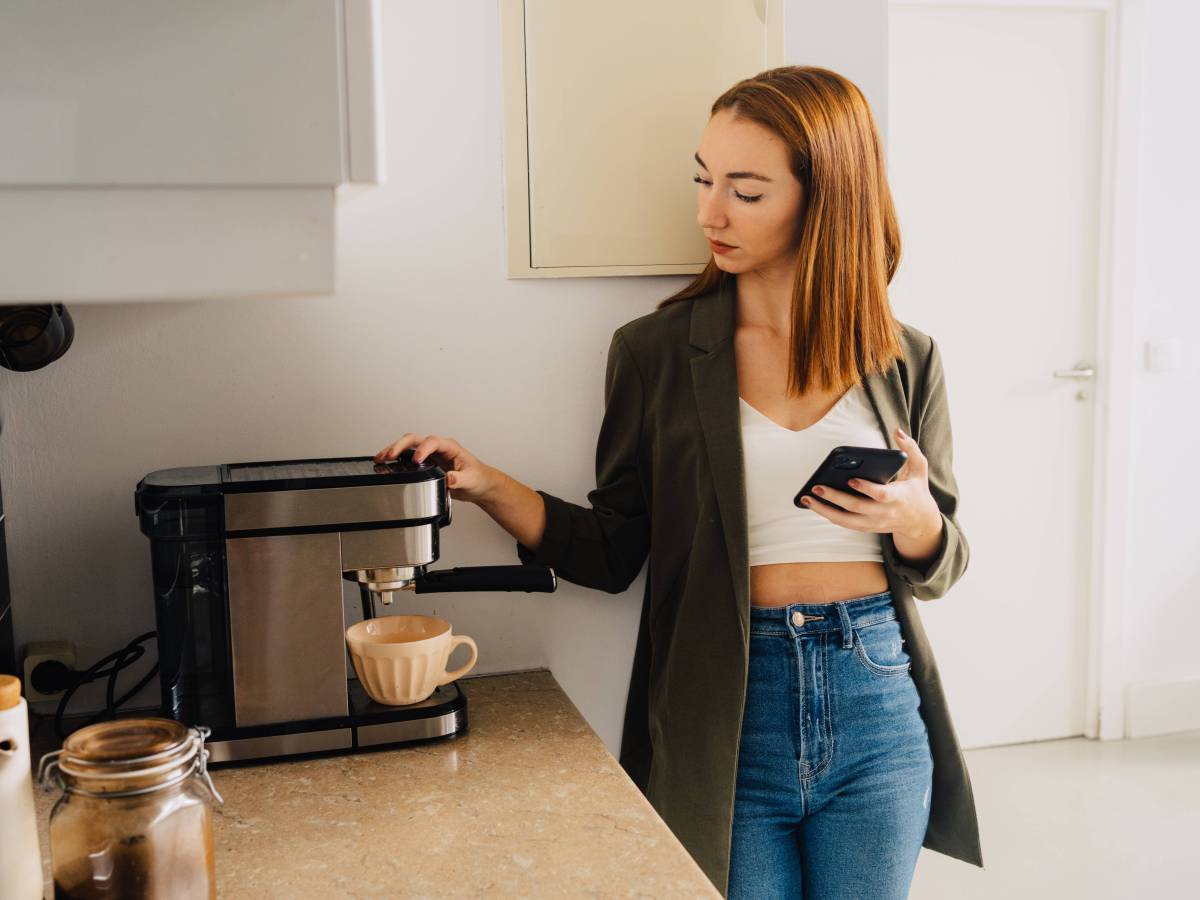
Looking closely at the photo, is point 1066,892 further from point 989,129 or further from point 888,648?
point 989,129

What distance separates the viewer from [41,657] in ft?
4.27

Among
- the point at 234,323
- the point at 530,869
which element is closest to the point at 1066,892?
the point at 530,869

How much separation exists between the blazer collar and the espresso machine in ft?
1.27

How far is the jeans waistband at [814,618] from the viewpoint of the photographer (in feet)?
4.41

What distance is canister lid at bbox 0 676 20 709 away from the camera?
71 centimetres

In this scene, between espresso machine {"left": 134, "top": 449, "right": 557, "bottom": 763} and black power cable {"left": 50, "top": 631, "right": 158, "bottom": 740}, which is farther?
black power cable {"left": 50, "top": 631, "right": 158, "bottom": 740}

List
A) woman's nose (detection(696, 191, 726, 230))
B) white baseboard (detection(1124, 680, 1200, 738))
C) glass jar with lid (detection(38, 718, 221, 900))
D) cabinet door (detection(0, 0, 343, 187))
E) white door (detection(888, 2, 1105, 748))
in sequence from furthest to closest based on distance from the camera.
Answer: white baseboard (detection(1124, 680, 1200, 738)), white door (detection(888, 2, 1105, 748)), woman's nose (detection(696, 191, 726, 230)), glass jar with lid (detection(38, 718, 221, 900)), cabinet door (detection(0, 0, 343, 187))

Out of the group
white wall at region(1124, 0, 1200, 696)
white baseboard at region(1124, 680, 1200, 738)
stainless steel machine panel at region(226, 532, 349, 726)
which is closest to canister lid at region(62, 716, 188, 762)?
stainless steel machine panel at region(226, 532, 349, 726)

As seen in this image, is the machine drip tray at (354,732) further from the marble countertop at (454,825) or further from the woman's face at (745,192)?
the woman's face at (745,192)

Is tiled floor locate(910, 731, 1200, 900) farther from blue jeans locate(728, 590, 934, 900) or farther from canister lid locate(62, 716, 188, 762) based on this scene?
canister lid locate(62, 716, 188, 762)

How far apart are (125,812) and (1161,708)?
3424 mm

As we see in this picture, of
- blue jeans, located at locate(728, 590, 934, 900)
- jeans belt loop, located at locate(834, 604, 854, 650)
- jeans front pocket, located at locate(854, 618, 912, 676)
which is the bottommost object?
blue jeans, located at locate(728, 590, 934, 900)

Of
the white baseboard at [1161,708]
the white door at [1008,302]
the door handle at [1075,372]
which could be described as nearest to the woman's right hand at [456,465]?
the white door at [1008,302]

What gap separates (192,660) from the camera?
1133 millimetres
